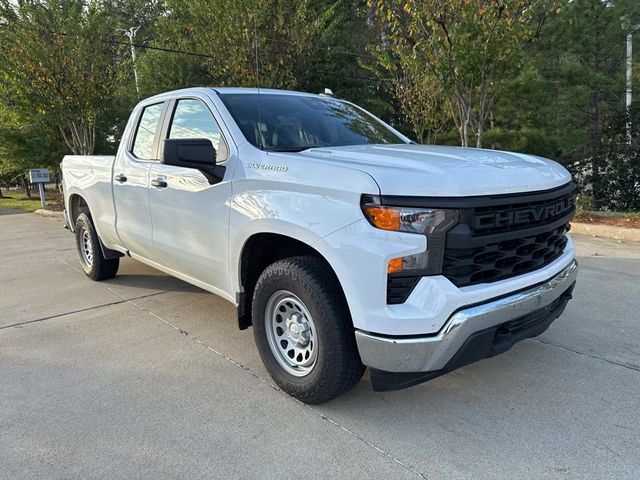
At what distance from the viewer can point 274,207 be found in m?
3.00

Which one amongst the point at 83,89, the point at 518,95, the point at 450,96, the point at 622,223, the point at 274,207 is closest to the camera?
the point at 274,207

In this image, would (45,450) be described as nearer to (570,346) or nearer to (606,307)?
(570,346)

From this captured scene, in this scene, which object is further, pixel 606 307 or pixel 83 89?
pixel 83 89

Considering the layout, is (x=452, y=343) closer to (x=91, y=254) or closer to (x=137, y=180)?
(x=137, y=180)

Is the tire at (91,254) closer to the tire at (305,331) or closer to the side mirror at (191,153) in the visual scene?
the side mirror at (191,153)

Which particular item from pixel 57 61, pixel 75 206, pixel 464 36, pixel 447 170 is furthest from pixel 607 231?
pixel 57 61

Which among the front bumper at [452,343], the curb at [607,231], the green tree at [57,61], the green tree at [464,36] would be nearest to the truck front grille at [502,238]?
the front bumper at [452,343]

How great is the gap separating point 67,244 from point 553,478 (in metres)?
8.48

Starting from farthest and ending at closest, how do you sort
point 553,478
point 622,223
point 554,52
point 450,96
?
1. point 554,52
2. point 450,96
3. point 622,223
4. point 553,478

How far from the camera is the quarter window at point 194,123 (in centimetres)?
372

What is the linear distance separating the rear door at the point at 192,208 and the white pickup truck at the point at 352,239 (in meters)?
0.01

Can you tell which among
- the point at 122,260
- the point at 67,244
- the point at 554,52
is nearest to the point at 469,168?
→ the point at 122,260

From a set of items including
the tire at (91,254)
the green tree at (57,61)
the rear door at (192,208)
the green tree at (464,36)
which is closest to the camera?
the rear door at (192,208)

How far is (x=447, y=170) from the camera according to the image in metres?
2.59
